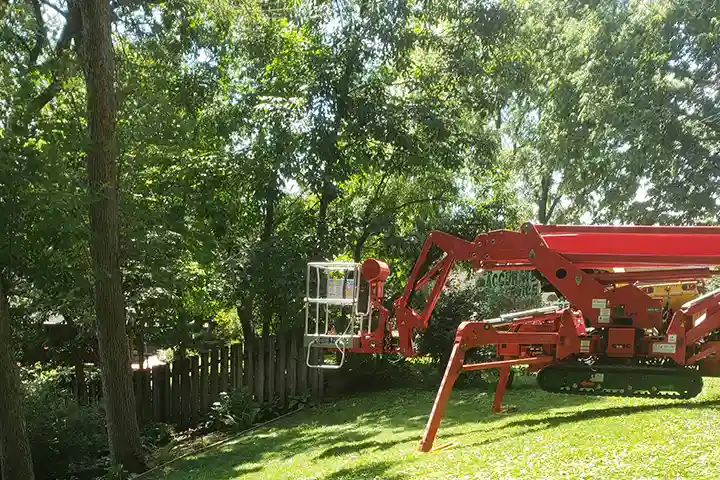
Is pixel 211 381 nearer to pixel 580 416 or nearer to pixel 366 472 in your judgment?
pixel 366 472

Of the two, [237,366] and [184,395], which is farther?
[237,366]

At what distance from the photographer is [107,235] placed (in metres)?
8.01

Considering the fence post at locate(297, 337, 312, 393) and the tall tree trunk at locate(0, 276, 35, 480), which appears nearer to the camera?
the tall tree trunk at locate(0, 276, 35, 480)

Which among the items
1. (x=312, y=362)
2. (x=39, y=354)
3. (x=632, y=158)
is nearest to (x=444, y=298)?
(x=312, y=362)

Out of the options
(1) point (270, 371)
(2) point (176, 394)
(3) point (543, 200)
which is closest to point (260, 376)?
(1) point (270, 371)

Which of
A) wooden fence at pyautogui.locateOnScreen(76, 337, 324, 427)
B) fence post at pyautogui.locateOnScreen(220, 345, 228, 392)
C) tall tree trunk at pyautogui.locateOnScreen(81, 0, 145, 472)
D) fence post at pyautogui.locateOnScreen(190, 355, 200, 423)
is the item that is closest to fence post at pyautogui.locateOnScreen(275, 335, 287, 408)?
wooden fence at pyautogui.locateOnScreen(76, 337, 324, 427)

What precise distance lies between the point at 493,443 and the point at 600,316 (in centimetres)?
199

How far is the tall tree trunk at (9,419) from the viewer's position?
23.9ft

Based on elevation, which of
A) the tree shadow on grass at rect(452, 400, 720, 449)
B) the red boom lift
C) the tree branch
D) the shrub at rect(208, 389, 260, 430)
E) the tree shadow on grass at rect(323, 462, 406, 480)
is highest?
the tree branch

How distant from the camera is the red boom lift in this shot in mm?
6871

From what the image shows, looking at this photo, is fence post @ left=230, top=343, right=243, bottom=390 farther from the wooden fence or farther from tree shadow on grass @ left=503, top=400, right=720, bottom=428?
tree shadow on grass @ left=503, top=400, right=720, bottom=428

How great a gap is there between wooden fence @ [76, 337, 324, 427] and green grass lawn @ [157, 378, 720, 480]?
2.78 feet

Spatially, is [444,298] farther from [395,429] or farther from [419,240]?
[395,429]

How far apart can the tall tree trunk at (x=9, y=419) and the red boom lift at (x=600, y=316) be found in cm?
353
